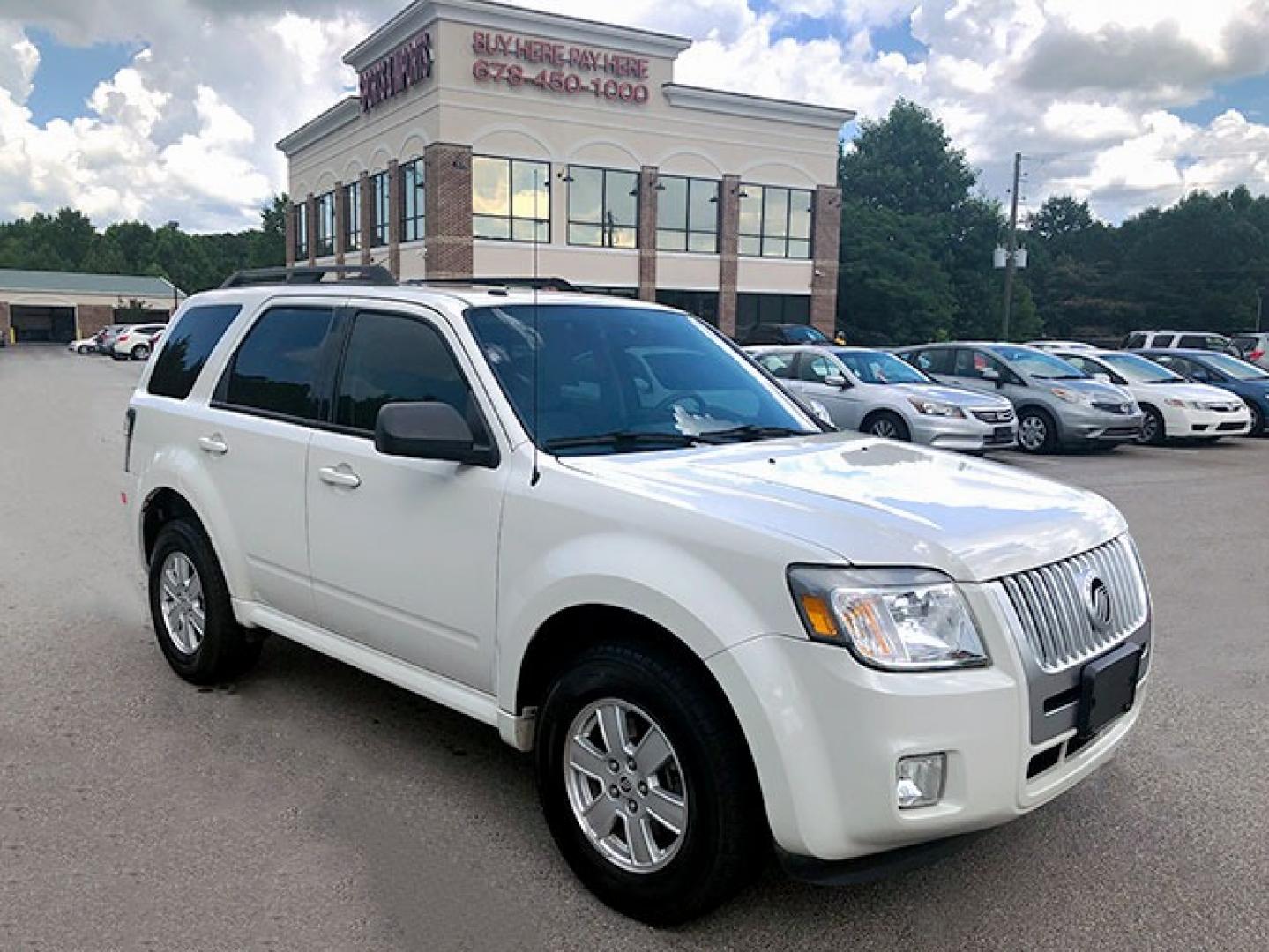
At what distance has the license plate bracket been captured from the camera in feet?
9.23

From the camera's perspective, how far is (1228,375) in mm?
18594

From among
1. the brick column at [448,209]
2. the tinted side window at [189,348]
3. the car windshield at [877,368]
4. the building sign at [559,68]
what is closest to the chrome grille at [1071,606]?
the tinted side window at [189,348]

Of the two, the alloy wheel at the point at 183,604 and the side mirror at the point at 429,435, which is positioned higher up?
the side mirror at the point at 429,435

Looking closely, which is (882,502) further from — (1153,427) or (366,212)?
(366,212)

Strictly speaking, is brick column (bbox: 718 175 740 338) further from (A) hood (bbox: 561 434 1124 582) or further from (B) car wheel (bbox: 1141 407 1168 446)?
(A) hood (bbox: 561 434 1124 582)

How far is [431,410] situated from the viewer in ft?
10.9

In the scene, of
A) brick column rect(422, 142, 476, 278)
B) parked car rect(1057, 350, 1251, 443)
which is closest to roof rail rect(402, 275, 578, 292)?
parked car rect(1057, 350, 1251, 443)

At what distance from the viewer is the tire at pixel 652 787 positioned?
107 inches

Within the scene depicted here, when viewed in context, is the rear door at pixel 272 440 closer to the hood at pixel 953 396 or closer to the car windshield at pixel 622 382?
the car windshield at pixel 622 382

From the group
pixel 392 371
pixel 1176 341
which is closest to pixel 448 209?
pixel 1176 341

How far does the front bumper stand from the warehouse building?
288 feet

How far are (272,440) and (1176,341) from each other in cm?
2948

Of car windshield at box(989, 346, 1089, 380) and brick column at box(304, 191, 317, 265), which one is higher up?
brick column at box(304, 191, 317, 265)

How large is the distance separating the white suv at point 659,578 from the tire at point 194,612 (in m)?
0.03
